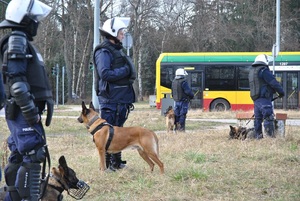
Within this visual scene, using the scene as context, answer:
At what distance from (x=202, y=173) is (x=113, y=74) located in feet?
5.85

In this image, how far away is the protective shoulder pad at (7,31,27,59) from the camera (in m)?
4.56

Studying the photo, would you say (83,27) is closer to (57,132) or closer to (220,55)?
(220,55)

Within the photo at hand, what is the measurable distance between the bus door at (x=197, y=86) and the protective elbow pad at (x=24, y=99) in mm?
24678

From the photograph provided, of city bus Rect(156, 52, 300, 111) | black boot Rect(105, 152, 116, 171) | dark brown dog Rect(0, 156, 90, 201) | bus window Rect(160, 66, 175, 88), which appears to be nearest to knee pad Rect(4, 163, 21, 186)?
dark brown dog Rect(0, 156, 90, 201)

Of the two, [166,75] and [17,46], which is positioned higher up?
[17,46]

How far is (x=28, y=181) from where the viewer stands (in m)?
4.73

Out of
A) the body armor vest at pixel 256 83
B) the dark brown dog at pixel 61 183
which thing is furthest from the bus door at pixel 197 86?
the dark brown dog at pixel 61 183

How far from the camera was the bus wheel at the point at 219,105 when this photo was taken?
28.8 m

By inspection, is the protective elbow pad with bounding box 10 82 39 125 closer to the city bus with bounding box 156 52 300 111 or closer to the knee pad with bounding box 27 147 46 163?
the knee pad with bounding box 27 147 46 163

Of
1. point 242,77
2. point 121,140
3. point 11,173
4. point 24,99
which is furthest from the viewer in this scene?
point 242,77

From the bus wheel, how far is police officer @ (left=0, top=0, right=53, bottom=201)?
24.3 metres

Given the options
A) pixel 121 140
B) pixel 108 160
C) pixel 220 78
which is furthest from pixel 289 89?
pixel 121 140

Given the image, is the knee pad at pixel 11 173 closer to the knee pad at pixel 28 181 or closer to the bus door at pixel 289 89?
the knee pad at pixel 28 181

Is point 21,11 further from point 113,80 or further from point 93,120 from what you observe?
point 93,120
